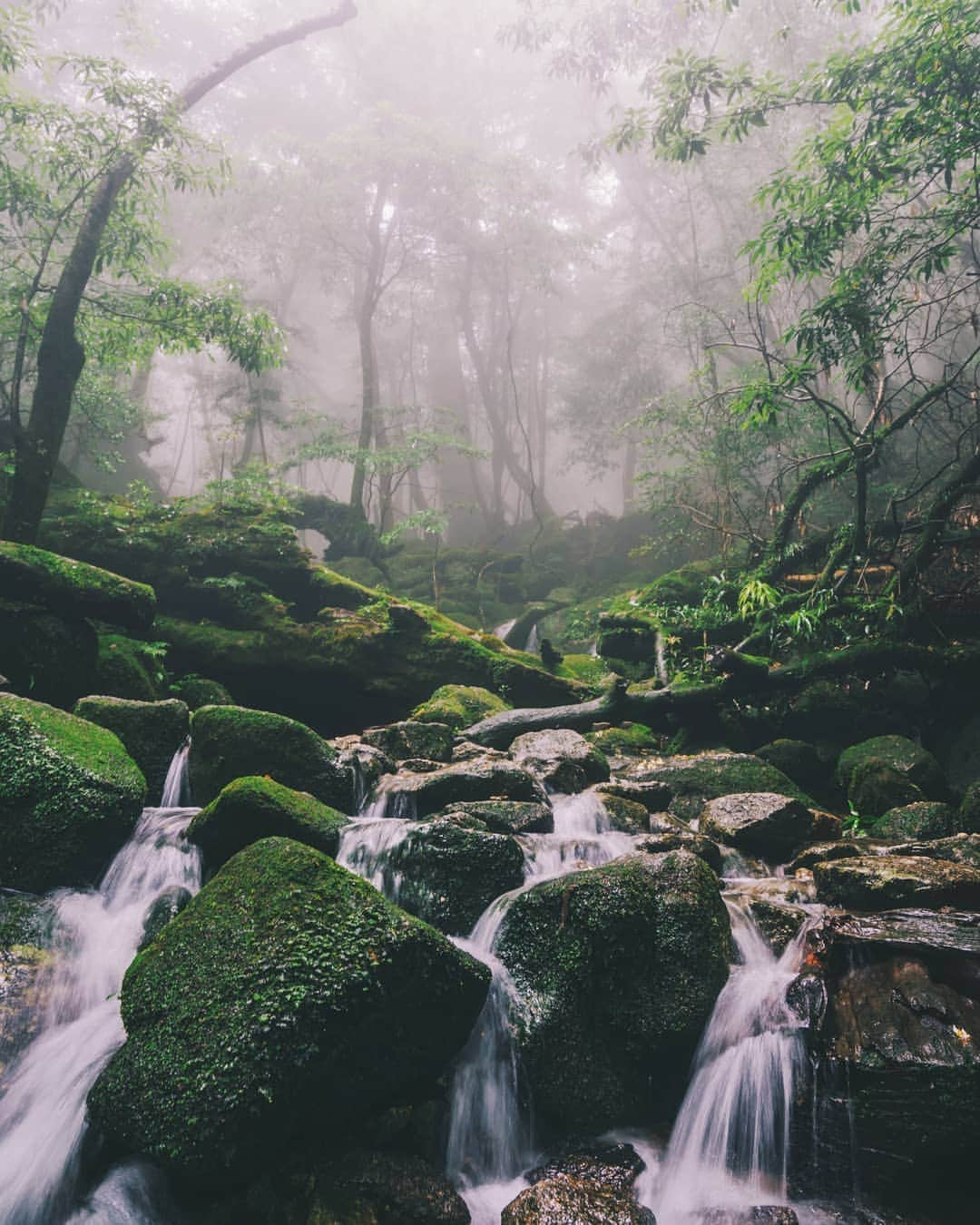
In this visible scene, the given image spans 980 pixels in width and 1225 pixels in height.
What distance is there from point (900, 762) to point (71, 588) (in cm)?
896

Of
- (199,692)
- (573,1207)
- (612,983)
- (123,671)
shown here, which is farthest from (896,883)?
(123,671)

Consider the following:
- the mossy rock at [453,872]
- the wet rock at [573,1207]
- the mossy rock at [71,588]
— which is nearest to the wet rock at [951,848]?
the mossy rock at [453,872]

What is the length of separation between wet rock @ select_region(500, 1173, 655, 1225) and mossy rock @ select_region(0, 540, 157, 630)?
6640 millimetres

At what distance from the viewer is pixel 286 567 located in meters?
10.7

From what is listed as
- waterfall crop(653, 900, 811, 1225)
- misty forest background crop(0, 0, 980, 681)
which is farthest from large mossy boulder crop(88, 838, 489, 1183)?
misty forest background crop(0, 0, 980, 681)

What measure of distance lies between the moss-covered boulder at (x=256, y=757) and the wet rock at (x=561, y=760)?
1961 mm

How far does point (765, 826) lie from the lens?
5.25m

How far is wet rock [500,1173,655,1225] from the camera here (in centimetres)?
267

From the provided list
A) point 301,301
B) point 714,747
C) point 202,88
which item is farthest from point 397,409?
point 301,301

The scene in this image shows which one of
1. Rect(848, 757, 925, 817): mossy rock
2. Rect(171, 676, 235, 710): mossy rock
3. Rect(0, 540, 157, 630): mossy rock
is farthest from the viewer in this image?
Rect(171, 676, 235, 710): mossy rock

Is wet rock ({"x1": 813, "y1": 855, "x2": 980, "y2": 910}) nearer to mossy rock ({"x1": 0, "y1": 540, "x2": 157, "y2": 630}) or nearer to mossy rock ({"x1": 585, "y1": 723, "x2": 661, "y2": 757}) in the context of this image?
mossy rock ({"x1": 585, "y1": 723, "x2": 661, "y2": 757})

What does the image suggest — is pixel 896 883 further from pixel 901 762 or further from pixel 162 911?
pixel 162 911

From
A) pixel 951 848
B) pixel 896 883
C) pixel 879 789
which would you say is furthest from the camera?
pixel 879 789

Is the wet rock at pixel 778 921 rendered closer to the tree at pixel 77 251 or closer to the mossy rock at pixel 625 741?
the mossy rock at pixel 625 741
